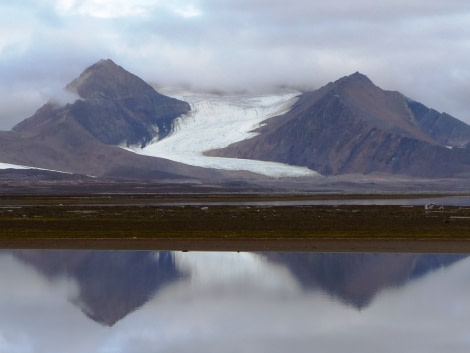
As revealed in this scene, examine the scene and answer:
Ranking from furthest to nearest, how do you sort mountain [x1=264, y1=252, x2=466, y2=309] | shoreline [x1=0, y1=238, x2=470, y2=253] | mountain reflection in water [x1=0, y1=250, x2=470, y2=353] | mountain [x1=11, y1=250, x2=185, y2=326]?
shoreline [x1=0, y1=238, x2=470, y2=253] → mountain [x1=264, y1=252, x2=466, y2=309] → mountain [x1=11, y1=250, x2=185, y2=326] → mountain reflection in water [x1=0, y1=250, x2=470, y2=353]

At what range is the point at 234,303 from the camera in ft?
89.7

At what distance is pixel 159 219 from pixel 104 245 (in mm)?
15479

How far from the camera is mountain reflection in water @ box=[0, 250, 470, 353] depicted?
71.4ft

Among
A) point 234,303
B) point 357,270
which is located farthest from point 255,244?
point 234,303

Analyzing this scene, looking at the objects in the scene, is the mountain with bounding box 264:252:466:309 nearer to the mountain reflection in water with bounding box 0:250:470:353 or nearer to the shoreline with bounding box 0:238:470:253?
the mountain reflection in water with bounding box 0:250:470:353

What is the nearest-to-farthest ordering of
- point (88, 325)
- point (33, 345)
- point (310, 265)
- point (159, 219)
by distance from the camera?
point (33, 345) < point (88, 325) < point (310, 265) < point (159, 219)

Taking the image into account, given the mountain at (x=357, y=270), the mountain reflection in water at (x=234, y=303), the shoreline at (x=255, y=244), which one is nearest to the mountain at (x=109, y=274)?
the mountain reflection in water at (x=234, y=303)

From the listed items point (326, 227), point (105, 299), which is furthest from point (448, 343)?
point (326, 227)

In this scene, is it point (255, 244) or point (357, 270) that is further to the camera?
point (255, 244)

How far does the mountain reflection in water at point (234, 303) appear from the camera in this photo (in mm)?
21750

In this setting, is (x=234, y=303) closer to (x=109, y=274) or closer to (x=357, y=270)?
(x=109, y=274)

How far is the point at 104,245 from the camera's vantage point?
45531 millimetres

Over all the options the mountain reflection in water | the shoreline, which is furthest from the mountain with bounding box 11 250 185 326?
the shoreline

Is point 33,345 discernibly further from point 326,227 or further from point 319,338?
point 326,227
